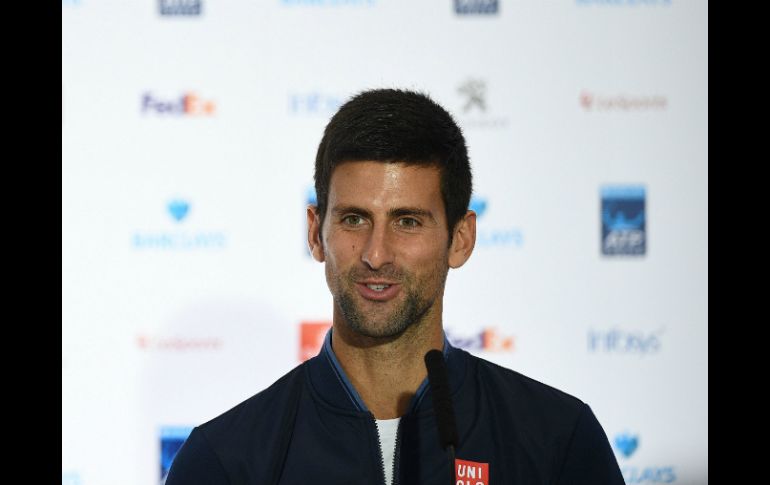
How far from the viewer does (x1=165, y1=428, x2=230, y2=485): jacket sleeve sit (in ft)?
5.63

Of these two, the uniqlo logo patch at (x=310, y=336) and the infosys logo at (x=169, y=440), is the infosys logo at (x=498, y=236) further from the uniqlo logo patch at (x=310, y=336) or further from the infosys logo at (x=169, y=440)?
the infosys logo at (x=169, y=440)

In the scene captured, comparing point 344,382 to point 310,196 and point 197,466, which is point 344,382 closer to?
point 197,466

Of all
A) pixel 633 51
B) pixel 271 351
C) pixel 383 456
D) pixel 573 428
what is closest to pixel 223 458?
pixel 383 456

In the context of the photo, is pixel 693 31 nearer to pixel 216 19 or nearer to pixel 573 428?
pixel 216 19

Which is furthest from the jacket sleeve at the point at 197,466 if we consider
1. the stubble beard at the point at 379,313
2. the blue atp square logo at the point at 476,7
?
the blue atp square logo at the point at 476,7

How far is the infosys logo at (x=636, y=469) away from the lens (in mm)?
3729

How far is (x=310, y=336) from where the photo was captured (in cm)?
371

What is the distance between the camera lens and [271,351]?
372cm

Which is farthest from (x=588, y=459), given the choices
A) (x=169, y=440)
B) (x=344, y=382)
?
(x=169, y=440)

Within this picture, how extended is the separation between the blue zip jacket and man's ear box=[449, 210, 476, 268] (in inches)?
7.7

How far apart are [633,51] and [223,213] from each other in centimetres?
189

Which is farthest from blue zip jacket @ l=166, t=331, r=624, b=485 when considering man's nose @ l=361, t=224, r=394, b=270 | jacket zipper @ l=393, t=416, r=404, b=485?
man's nose @ l=361, t=224, r=394, b=270

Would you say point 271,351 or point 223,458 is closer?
point 223,458

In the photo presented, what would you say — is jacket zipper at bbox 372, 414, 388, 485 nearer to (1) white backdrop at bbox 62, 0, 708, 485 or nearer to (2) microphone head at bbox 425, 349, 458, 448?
(2) microphone head at bbox 425, 349, 458, 448
